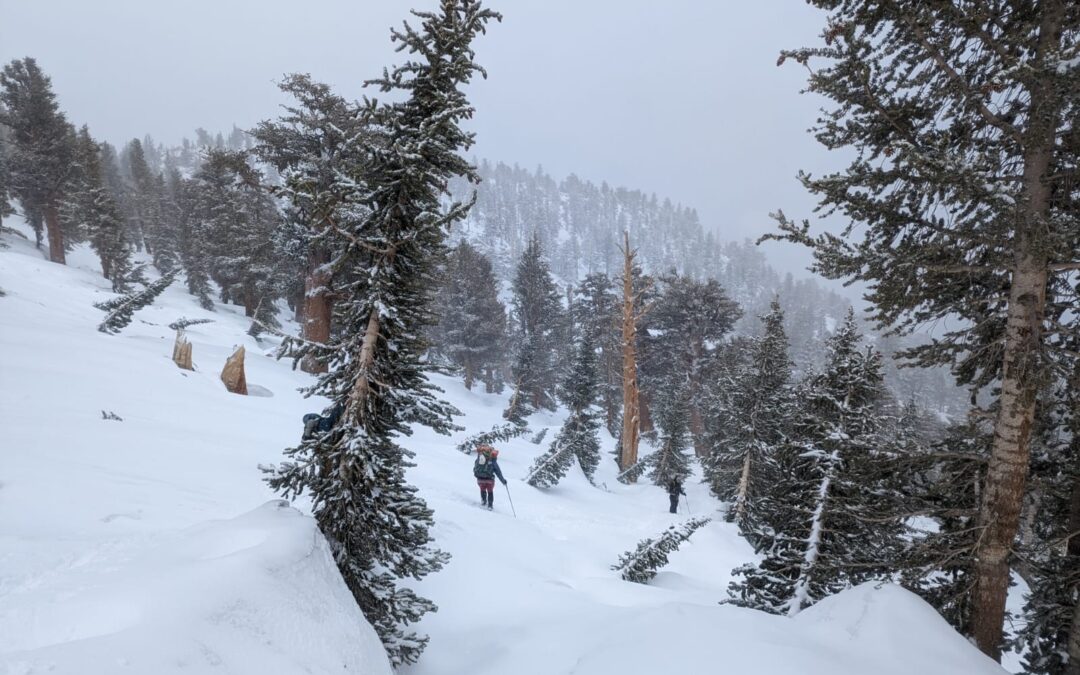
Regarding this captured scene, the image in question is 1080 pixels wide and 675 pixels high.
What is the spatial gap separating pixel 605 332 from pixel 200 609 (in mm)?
35495

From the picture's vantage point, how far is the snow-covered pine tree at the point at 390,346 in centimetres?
561

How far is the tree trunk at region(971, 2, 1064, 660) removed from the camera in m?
4.73

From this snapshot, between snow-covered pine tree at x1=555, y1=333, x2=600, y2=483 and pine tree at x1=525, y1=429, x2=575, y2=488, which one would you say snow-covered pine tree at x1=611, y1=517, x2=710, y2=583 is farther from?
snow-covered pine tree at x1=555, y1=333, x2=600, y2=483

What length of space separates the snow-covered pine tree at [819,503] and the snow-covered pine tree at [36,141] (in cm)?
4383

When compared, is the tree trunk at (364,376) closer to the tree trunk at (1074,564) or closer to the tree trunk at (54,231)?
the tree trunk at (1074,564)

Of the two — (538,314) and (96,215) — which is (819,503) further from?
(96,215)

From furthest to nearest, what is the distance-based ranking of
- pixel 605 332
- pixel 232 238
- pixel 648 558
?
pixel 605 332, pixel 232 238, pixel 648 558

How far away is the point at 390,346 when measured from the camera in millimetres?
5875

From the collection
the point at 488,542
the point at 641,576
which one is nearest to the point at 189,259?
the point at 488,542

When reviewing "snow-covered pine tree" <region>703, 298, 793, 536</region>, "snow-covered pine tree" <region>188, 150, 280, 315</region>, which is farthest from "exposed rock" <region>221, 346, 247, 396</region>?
"snow-covered pine tree" <region>703, 298, 793, 536</region>

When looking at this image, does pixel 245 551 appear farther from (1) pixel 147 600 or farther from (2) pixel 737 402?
(2) pixel 737 402

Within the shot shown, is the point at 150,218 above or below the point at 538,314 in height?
above

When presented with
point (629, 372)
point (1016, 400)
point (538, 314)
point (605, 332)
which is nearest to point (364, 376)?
point (1016, 400)

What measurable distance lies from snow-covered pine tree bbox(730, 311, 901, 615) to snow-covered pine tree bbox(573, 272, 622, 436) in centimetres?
2343
